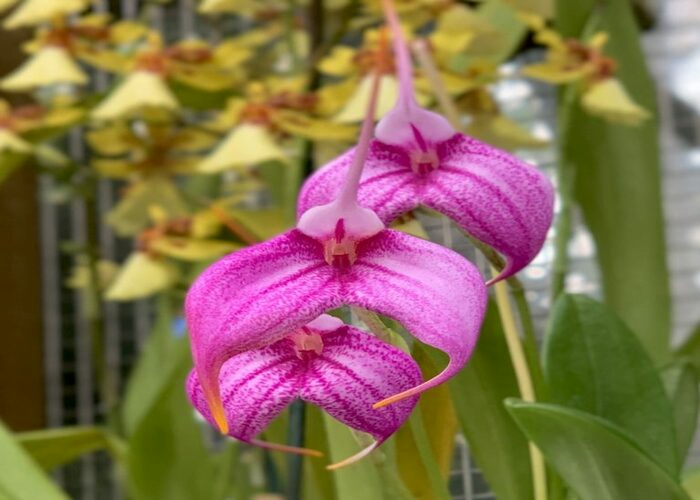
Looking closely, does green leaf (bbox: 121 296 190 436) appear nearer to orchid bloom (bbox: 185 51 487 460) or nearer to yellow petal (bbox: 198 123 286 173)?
yellow petal (bbox: 198 123 286 173)

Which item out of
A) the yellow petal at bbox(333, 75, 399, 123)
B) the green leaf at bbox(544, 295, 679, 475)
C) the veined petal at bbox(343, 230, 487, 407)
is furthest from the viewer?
the yellow petal at bbox(333, 75, 399, 123)

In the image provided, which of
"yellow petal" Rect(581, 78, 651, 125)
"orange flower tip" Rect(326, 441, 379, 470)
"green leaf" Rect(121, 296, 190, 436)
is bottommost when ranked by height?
"green leaf" Rect(121, 296, 190, 436)

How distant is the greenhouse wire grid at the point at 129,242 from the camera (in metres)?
0.68

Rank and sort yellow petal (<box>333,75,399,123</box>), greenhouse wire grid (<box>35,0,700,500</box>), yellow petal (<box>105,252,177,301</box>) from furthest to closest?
greenhouse wire grid (<box>35,0,700,500</box>) < yellow petal (<box>105,252,177,301</box>) < yellow petal (<box>333,75,399,123</box>)

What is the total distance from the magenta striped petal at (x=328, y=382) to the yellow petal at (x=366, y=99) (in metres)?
0.23

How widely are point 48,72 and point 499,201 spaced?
381 millimetres

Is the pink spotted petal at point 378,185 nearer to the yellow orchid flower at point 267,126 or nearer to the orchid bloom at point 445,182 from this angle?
the orchid bloom at point 445,182

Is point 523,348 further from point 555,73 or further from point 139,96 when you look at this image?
point 139,96

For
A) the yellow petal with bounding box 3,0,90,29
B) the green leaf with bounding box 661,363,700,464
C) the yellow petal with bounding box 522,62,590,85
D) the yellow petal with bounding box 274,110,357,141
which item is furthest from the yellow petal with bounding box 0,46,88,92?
the green leaf with bounding box 661,363,700,464

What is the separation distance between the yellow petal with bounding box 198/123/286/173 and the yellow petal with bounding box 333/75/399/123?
0.04 m

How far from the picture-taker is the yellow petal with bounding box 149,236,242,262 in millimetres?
459

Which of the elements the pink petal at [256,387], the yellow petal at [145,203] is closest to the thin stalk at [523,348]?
the pink petal at [256,387]

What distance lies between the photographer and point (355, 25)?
516 mm

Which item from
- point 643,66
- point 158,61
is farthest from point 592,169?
point 158,61
